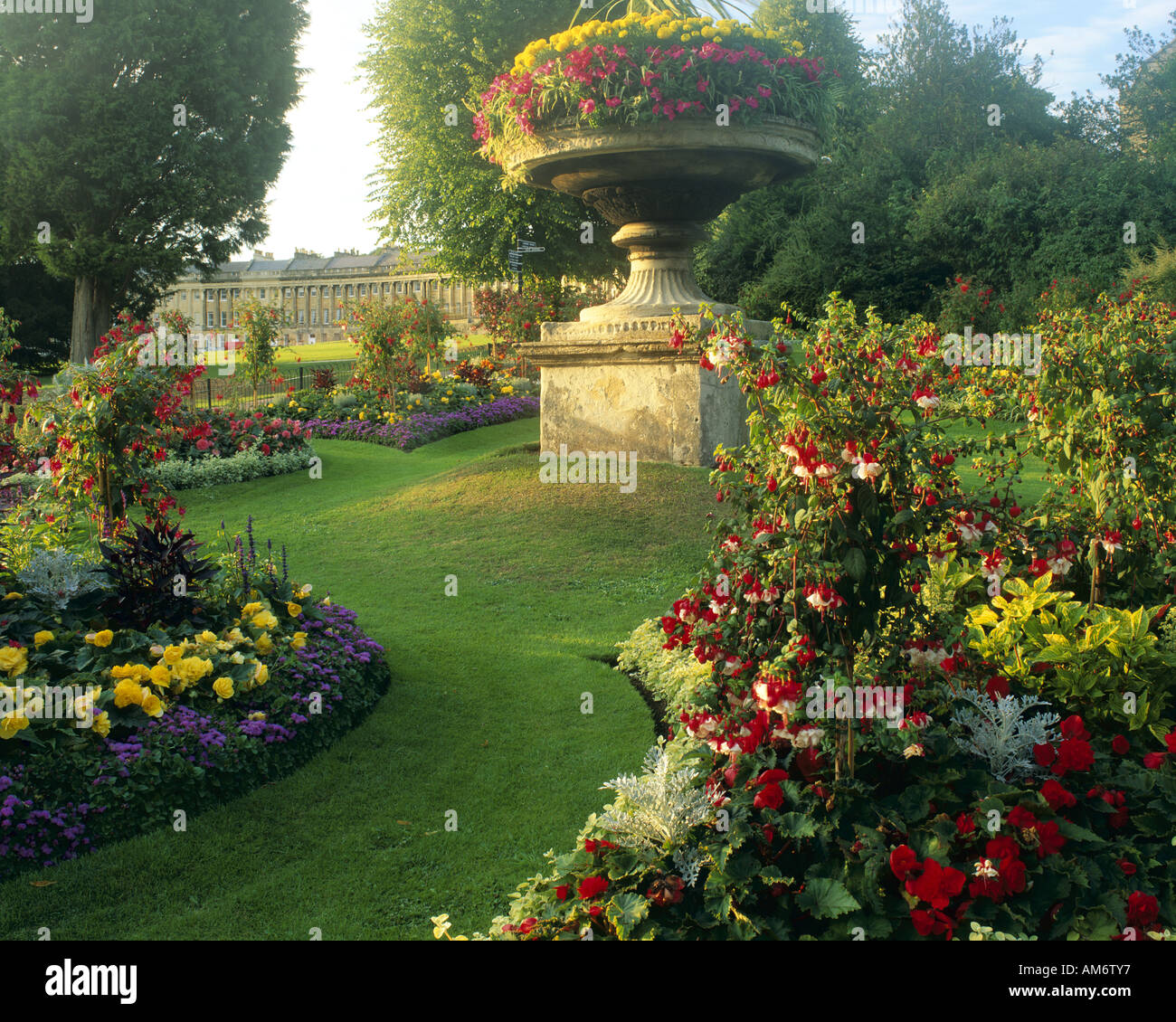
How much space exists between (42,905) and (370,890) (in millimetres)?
1142

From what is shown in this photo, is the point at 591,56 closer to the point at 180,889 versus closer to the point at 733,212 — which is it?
the point at 180,889

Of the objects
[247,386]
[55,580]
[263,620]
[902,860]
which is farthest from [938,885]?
[247,386]

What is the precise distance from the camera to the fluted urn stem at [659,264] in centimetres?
956

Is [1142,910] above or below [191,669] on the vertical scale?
below

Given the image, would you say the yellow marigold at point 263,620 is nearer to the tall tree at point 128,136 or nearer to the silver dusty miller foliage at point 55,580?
the silver dusty miller foliage at point 55,580

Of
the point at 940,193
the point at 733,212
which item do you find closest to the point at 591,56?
the point at 940,193

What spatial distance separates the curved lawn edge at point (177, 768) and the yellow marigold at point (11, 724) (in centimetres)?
13

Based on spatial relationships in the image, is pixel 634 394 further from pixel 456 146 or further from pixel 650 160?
pixel 456 146

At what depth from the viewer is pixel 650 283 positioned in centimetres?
974

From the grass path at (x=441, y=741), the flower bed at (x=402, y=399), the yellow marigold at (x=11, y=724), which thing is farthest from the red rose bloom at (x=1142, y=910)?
the flower bed at (x=402, y=399)

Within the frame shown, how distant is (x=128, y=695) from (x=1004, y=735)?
11.8ft

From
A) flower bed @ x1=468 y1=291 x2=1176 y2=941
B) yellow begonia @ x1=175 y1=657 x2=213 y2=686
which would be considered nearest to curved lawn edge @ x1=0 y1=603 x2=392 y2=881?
yellow begonia @ x1=175 y1=657 x2=213 y2=686

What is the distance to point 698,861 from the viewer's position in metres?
2.94

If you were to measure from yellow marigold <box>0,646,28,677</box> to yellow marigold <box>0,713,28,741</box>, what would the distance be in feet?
1.51
